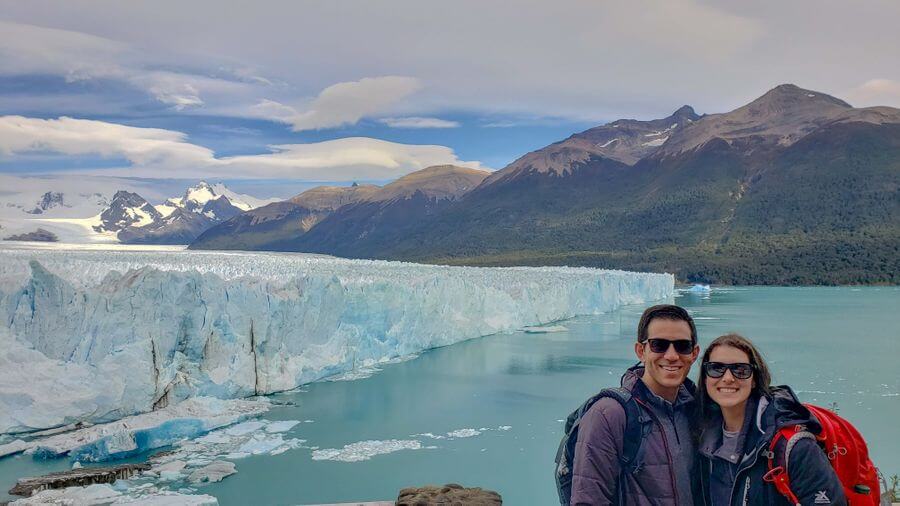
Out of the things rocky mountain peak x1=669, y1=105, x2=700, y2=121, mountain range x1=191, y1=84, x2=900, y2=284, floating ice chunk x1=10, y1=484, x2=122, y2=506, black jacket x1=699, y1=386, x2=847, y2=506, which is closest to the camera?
black jacket x1=699, y1=386, x2=847, y2=506

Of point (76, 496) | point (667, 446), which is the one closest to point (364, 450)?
point (76, 496)

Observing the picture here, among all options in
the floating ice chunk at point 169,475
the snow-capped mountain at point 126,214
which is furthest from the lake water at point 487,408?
the snow-capped mountain at point 126,214

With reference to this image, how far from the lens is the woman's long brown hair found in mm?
1950

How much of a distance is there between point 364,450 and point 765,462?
7.43m

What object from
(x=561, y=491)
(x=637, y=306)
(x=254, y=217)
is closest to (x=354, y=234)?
(x=254, y=217)

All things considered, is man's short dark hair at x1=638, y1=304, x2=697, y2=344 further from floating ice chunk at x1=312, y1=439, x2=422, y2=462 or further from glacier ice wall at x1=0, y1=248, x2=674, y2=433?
glacier ice wall at x1=0, y1=248, x2=674, y2=433

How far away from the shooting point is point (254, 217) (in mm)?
137500

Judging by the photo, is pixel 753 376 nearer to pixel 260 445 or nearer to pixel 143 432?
pixel 260 445

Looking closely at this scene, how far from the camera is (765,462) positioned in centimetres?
188

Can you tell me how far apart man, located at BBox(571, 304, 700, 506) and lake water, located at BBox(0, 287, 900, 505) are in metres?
5.06

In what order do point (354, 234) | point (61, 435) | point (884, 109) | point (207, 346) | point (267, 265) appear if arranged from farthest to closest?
1. point (354, 234)
2. point (884, 109)
3. point (267, 265)
4. point (207, 346)
5. point (61, 435)

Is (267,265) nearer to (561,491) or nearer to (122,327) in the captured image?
(122,327)

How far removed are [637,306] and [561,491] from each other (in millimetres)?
32296

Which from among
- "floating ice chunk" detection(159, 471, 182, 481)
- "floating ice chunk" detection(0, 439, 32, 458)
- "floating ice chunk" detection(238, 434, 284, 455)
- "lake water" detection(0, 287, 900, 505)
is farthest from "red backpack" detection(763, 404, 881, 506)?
"floating ice chunk" detection(0, 439, 32, 458)
